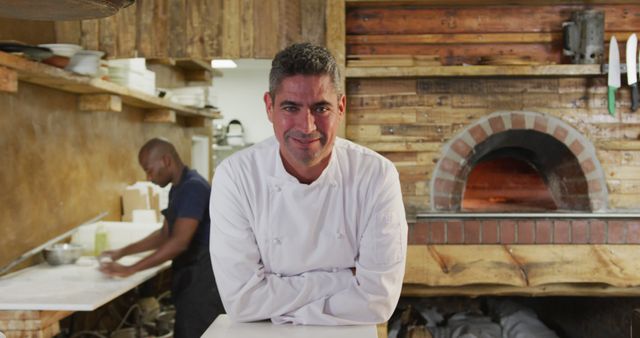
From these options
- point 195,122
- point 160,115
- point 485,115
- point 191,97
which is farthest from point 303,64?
point 195,122

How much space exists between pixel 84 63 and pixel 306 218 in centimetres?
218

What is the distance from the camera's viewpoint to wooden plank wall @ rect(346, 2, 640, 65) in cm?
420

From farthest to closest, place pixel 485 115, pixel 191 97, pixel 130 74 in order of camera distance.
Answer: pixel 191 97 → pixel 130 74 → pixel 485 115

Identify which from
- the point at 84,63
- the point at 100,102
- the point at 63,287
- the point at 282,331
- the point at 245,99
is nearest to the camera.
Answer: the point at 282,331

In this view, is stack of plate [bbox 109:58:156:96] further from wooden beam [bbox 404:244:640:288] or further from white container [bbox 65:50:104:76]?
wooden beam [bbox 404:244:640:288]

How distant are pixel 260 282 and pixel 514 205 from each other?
3.25 meters

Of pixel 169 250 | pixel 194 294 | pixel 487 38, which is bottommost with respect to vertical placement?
pixel 194 294

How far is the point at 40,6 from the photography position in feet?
5.65

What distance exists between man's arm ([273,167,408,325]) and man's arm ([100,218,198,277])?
1725 millimetres

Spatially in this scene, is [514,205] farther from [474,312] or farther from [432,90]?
[432,90]

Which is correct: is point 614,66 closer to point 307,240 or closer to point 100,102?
point 307,240

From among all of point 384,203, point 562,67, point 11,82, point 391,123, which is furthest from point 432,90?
point 11,82

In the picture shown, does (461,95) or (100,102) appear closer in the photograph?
(461,95)

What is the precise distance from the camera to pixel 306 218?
215 cm
